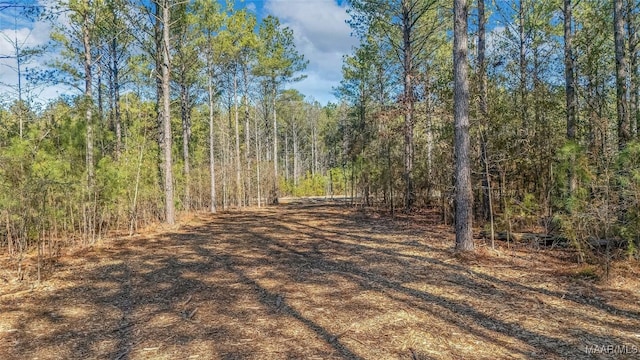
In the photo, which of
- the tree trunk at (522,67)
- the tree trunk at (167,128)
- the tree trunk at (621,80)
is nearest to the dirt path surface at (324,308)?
the tree trunk at (621,80)

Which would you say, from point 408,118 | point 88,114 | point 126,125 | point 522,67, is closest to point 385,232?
point 408,118

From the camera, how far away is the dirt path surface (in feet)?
10.7

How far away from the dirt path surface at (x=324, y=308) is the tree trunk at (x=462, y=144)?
511 mm

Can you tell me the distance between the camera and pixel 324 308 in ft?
13.8

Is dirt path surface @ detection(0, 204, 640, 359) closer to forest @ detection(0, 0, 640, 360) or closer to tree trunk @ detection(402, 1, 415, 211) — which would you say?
forest @ detection(0, 0, 640, 360)

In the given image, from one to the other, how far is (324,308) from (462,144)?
396 centimetres

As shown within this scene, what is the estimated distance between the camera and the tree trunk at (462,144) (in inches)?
254

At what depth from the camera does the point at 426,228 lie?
9.55 m

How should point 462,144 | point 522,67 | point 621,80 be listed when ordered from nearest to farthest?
point 462,144
point 621,80
point 522,67

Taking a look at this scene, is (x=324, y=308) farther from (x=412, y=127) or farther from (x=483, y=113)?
(x=412, y=127)

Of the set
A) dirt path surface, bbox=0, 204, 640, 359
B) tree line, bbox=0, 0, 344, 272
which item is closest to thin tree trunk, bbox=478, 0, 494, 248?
dirt path surface, bbox=0, 204, 640, 359

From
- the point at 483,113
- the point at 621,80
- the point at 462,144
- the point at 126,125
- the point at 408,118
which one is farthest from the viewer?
the point at 126,125

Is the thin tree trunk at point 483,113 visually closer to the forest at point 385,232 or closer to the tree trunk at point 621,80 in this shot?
the forest at point 385,232

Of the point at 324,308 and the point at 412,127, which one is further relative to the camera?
the point at 412,127
